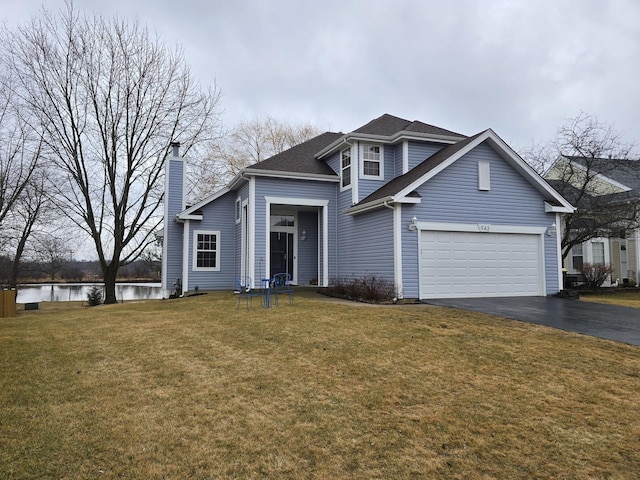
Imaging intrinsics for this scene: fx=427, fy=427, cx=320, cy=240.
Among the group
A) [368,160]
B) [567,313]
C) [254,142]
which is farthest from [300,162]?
[254,142]

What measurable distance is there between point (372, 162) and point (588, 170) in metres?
9.91

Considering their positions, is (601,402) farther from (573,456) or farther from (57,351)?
(57,351)

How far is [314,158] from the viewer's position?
56.9 feet

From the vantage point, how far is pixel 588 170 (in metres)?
18.0

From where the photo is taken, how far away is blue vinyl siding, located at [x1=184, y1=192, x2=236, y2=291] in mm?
17062

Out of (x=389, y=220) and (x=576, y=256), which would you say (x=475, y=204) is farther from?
(x=576, y=256)

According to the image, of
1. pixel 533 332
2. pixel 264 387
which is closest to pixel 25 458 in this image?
pixel 264 387

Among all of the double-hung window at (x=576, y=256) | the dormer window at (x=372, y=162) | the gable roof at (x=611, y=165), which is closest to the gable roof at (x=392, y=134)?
the dormer window at (x=372, y=162)

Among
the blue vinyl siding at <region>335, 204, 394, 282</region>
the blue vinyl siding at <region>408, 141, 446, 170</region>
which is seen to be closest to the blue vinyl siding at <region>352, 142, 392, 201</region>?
the blue vinyl siding at <region>408, 141, 446, 170</region>

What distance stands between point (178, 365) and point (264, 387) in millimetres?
1505

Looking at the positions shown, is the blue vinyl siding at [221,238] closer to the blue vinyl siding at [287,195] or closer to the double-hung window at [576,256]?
the blue vinyl siding at [287,195]

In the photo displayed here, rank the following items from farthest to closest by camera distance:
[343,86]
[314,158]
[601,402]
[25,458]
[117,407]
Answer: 1. [343,86]
2. [314,158]
3. [601,402]
4. [117,407]
5. [25,458]

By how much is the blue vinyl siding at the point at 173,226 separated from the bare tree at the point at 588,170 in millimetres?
16238

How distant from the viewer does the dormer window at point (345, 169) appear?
15.2 metres
